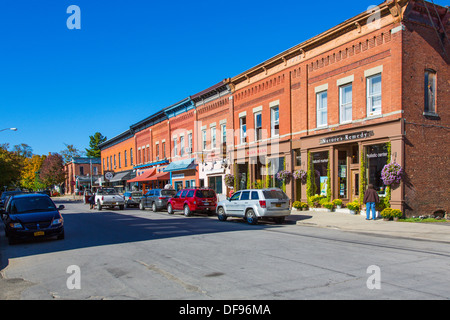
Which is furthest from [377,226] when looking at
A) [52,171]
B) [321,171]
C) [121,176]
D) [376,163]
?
[52,171]

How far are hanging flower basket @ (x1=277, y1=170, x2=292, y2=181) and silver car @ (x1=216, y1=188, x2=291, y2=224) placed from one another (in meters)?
5.84

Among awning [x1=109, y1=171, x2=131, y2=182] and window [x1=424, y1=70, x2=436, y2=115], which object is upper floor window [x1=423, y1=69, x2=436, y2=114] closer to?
window [x1=424, y1=70, x2=436, y2=115]

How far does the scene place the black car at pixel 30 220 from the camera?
40.3 ft

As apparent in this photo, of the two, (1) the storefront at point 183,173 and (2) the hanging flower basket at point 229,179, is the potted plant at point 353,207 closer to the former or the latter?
(2) the hanging flower basket at point 229,179

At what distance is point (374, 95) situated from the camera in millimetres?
19438

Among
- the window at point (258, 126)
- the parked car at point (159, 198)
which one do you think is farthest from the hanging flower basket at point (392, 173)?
the parked car at point (159, 198)

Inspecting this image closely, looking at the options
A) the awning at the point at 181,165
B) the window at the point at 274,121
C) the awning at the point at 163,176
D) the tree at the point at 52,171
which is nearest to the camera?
the window at the point at 274,121

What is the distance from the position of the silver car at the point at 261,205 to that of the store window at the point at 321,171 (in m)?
4.94

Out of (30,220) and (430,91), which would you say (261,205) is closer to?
(30,220)

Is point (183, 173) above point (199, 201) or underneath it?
above

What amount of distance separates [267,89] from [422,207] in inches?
516

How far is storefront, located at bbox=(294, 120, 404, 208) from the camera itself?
18.1 metres

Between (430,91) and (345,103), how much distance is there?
4123mm

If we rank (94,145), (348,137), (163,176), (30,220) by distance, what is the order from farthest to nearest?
(94,145) < (163,176) < (348,137) < (30,220)
